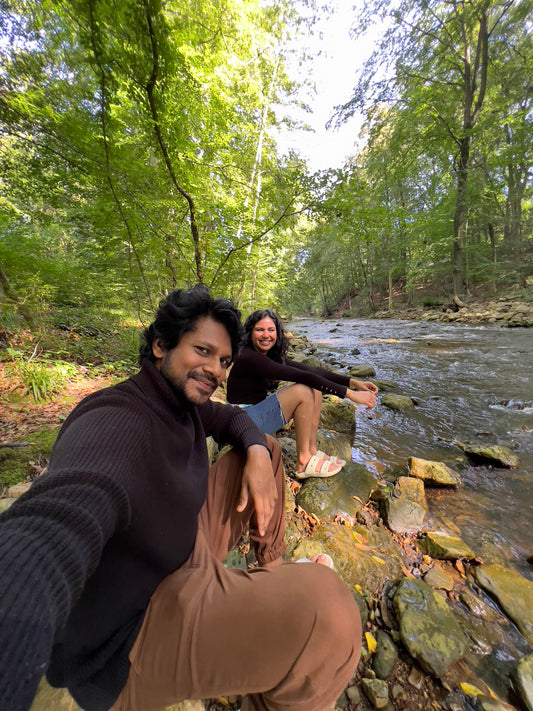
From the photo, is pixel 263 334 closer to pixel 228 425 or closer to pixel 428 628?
pixel 228 425

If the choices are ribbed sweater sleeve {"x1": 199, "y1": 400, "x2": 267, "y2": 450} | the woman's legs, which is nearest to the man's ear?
ribbed sweater sleeve {"x1": 199, "y1": 400, "x2": 267, "y2": 450}

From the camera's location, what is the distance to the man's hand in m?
1.35

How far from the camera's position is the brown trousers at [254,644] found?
75cm

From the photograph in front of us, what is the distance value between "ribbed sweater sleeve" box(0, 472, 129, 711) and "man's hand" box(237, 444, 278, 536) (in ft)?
2.36

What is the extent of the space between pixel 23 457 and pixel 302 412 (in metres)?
2.37

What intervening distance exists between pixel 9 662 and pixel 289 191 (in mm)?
4118

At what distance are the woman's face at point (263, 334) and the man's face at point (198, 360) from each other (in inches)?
52.1

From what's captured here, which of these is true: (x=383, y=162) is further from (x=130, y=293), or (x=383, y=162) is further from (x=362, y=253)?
(x=130, y=293)

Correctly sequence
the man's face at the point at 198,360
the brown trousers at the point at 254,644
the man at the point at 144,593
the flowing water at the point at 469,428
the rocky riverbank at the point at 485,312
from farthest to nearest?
the rocky riverbank at the point at 485,312 → the flowing water at the point at 469,428 → the man's face at the point at 198,360 → the brown trousers at the point at 254,644 → the man at the point at 144,593

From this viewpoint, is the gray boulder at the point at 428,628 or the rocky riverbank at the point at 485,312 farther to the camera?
the rocky riverbank at the point at 485,312

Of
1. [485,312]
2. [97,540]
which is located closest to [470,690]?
[97,540]

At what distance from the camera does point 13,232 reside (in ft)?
13.7

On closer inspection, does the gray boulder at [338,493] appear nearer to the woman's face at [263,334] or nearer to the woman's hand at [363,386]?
the woman's hand at [363,386]

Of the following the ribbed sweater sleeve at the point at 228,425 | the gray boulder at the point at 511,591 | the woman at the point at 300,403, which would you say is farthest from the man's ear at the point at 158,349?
the gray boulder at the point at 511,591
